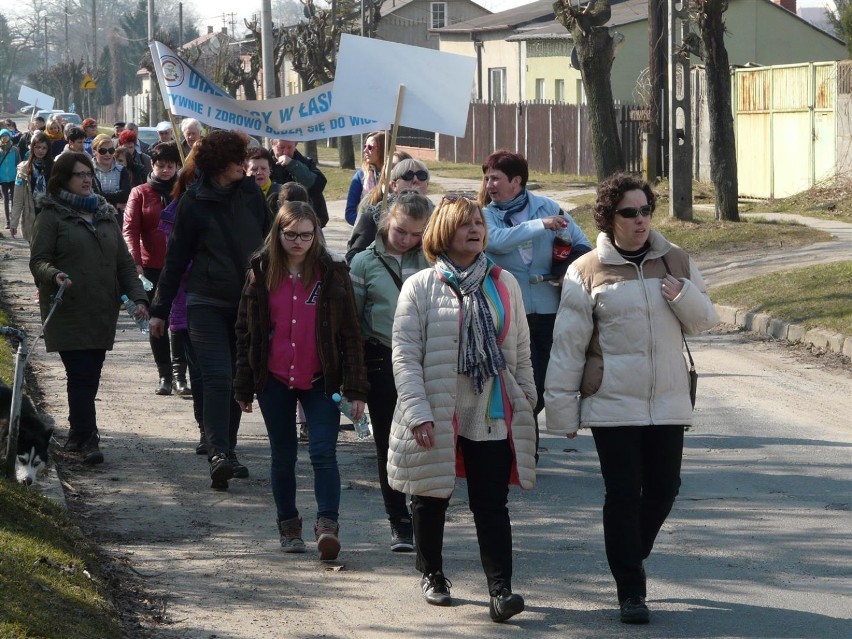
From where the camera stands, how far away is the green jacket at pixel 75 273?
315 inches

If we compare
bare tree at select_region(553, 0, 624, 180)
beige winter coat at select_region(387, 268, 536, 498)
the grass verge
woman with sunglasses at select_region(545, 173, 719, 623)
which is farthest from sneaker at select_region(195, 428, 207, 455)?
bare tree at select_region(553, 0, 624, 180)

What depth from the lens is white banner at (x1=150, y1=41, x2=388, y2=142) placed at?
32.6ft

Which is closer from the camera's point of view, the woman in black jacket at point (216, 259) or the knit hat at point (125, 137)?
the woman in black jacket at point (216, 259)

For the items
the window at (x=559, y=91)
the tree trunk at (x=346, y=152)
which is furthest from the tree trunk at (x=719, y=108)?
the window at (x=559, y=91)

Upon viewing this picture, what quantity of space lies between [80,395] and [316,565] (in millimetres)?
2665

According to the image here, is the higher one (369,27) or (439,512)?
(369,27)

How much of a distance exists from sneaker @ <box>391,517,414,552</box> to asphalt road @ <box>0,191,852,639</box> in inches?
4.6

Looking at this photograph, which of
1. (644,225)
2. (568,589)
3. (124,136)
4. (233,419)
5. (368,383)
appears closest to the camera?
(644,225)

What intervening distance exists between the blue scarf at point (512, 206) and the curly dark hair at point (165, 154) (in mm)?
3336

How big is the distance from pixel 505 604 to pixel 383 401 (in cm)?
146

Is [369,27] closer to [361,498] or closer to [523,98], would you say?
[523,98]

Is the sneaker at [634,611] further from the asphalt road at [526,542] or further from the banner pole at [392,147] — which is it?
the banner pole at [392,147]

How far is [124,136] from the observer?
45.6 ft

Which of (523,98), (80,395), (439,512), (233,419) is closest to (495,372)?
(439,512)
